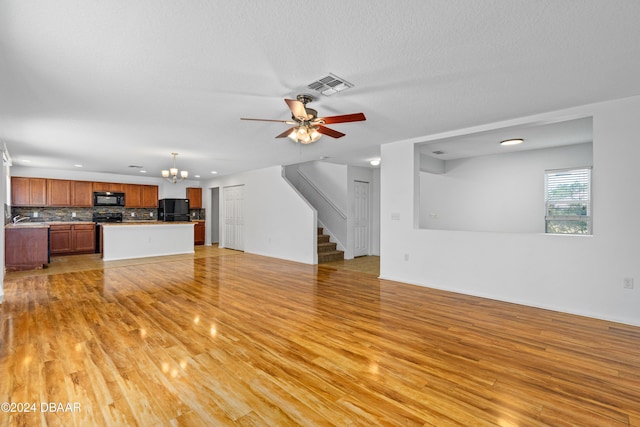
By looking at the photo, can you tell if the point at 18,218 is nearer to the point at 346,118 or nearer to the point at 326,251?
the point at 326,251

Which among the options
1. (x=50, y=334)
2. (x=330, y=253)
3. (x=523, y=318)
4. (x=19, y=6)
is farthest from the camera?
(x=330, y=253)

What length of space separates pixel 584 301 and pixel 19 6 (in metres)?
5.62

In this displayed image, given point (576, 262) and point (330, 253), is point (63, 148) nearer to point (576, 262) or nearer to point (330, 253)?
point (330, 253)

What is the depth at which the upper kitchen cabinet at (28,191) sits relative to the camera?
7.64 m

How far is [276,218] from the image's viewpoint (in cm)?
788

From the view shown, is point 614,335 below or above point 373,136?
below

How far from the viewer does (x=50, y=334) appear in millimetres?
2877

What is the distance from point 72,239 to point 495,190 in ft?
35.3

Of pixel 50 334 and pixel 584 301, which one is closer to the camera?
pixel 50 334

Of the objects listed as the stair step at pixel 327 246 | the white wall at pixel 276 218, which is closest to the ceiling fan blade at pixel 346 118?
the white wall at pixel 276 218

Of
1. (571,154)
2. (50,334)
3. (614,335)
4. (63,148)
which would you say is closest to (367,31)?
(614,335)

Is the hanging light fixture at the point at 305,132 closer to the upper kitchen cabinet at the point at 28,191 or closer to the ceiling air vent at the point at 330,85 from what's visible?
the ceiling air vent at the point at 330,85

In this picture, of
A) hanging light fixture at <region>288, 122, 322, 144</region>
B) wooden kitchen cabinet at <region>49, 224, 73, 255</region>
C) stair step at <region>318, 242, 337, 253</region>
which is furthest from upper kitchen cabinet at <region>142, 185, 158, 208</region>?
hanging light fixture at <region>288, 122, 322, 144</region>

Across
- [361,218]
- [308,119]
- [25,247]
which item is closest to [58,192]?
[25,247]
